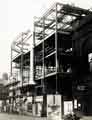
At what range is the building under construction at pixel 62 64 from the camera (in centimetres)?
4156

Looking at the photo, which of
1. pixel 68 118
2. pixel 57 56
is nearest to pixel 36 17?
pixel 57 56

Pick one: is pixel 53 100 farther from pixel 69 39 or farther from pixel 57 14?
pixel 57 14

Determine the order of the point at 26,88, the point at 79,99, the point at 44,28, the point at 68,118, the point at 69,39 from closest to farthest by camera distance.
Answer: the point at 68,118
the point at 79,99
the point at 69,39
the point at 44,28
the point at 26,88

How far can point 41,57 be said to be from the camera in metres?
54.4

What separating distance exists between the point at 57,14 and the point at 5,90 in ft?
140

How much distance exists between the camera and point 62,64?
48938 mm

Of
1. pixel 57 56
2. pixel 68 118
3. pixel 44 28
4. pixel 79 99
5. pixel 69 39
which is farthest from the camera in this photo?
pixel 44 28

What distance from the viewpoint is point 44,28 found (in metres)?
51.6

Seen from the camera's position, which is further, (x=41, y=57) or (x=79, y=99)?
(x=41, y=57)

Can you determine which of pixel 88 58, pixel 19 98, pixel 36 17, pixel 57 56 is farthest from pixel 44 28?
pixel 19 98

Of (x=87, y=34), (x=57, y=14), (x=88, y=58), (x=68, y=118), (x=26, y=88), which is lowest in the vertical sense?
(x=68, y=118)

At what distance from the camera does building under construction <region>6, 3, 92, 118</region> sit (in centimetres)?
4156

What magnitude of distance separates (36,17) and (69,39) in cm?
1042

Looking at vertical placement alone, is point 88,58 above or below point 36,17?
below
